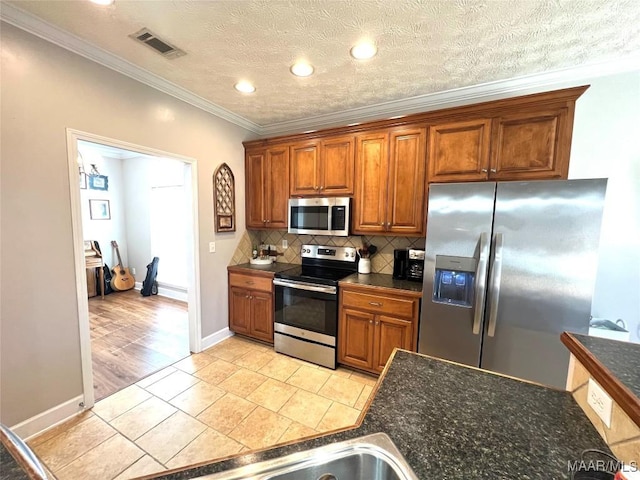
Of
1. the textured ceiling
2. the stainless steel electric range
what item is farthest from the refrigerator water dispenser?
the textured ceiling

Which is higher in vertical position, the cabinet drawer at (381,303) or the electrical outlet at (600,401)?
the electrical outlet at (600,401)

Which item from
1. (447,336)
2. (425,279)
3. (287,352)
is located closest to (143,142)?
(287,352)

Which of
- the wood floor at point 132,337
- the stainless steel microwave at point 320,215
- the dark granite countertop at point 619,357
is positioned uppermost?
the stainless steel microwave at point 320,215

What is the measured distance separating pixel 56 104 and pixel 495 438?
9.78ft

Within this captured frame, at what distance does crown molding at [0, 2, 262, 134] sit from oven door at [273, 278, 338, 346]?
2.07m

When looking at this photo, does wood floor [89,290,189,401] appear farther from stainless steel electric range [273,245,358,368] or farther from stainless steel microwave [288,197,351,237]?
stainless steel microwave [288,197,351,237]

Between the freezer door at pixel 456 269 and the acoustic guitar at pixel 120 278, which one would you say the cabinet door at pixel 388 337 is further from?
the acoustic guitar at pixel 120 278

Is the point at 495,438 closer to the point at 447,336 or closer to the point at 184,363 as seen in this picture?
the point at 447,336

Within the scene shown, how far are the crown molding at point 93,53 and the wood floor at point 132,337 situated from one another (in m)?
2.70

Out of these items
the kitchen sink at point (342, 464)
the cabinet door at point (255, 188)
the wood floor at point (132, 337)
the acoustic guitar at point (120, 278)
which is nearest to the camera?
the kitchen sink at point (342, 464)

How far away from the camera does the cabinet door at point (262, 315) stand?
3.04 meters

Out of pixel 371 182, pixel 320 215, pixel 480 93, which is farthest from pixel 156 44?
pixel 480 93

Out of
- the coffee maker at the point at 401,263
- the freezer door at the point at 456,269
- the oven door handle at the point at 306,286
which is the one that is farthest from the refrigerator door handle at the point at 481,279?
the oven door handle at the point at 306,286

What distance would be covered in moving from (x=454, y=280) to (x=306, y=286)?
1375mm
